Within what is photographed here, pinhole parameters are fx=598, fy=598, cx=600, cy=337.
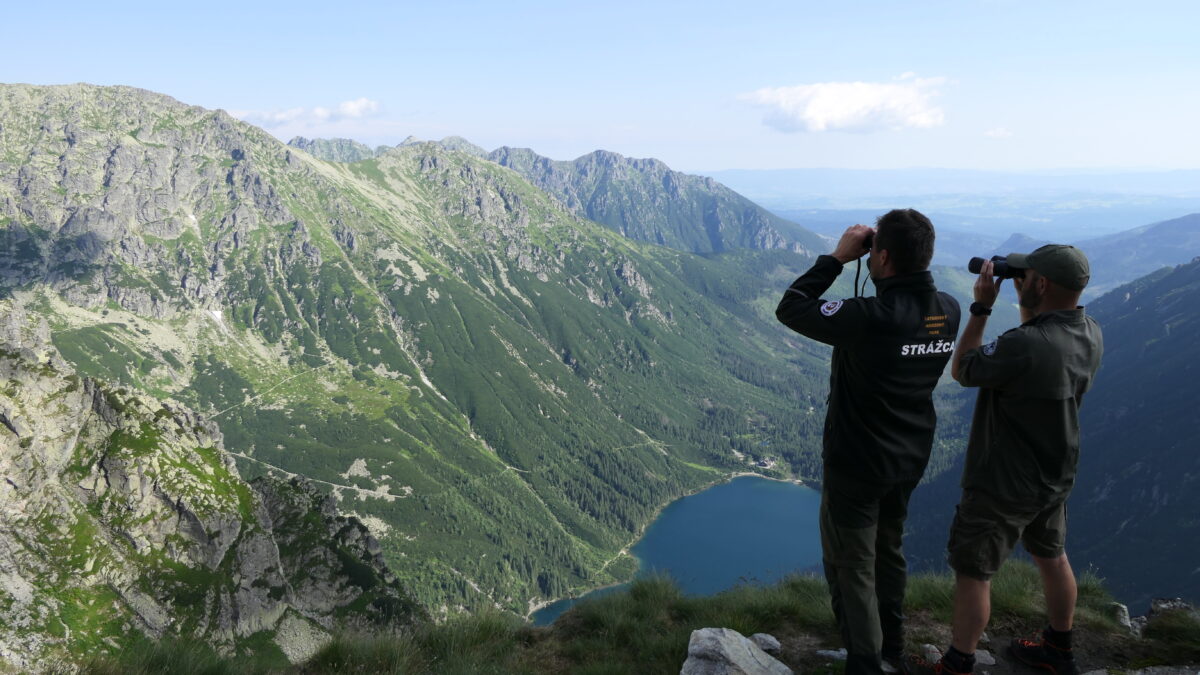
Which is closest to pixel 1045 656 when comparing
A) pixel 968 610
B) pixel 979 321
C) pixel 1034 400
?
pixel 968 610

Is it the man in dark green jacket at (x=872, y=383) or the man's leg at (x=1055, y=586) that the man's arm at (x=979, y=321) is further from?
the man's leg at (x=1055, y=586)

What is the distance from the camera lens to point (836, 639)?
8016mm

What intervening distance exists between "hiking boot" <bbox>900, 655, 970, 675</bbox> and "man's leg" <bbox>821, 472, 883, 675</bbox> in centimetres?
69

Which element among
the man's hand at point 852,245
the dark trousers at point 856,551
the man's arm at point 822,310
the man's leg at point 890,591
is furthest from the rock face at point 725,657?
the man's hand at point 852,245

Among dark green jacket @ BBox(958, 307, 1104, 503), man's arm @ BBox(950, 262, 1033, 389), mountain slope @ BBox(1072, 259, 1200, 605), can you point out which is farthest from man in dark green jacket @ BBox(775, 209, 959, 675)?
mountain slope @ BBox(1072, 259, 1200, 605)

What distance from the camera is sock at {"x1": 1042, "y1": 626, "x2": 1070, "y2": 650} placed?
6.55 meters

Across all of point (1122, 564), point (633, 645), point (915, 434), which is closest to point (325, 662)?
point (633, 645)

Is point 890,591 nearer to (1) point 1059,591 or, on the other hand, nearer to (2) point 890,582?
(2) point 890,582

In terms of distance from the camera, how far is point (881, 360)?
5.54m

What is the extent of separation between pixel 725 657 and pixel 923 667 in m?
2.22

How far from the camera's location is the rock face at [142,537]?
2522 inches

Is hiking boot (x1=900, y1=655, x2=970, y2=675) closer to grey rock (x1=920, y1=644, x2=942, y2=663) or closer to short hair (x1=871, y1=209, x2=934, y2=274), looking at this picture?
grey rock (x1=920, y1=644, x2=942, y2=663)

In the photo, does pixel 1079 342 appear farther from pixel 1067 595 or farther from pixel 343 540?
pixel 343 540

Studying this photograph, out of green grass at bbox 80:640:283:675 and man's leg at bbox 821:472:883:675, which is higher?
man's leg at bbox 821:472:883:675
